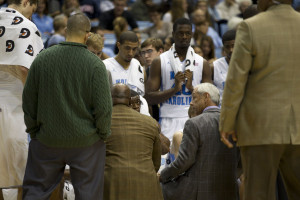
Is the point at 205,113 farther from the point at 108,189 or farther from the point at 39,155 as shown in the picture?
the point at 39,155

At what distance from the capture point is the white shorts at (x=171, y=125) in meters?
8.45

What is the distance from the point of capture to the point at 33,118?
5570 mm

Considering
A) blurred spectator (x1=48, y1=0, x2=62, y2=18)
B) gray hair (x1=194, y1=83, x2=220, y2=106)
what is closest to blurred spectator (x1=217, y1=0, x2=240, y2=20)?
blurred spectator (x1=48, y1=0, x2=62, y2=18)

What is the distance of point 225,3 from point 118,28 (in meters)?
4.16

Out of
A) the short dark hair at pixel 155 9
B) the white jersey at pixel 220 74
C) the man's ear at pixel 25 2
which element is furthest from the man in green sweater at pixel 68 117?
the short dark hair at pixel 155 9

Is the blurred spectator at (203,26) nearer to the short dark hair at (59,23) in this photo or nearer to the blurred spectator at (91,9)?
the blurred spectator at (91,9)

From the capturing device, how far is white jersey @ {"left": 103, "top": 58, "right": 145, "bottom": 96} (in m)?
8.30

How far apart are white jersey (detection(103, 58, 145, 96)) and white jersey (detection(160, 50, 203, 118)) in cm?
31

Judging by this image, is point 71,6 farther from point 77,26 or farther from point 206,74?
point 77,26

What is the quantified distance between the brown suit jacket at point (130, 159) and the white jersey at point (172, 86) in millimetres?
2403

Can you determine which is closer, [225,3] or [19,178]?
[19,178]

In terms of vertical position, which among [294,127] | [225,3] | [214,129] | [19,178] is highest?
[294,127]

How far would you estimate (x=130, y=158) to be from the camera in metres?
5.94

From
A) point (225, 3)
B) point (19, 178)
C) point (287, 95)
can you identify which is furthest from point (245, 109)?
point (225, 3)
